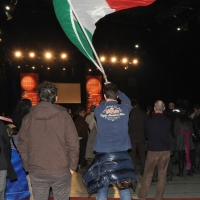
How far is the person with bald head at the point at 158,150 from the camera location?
6316mm

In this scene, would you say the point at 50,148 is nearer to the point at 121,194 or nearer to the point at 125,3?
the point at 121,194

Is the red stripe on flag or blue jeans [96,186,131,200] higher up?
the red stripe on flag

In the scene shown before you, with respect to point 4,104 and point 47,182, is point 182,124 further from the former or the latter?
point 4,104

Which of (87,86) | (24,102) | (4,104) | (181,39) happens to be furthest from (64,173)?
(87,86)

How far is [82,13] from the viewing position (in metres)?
5.73

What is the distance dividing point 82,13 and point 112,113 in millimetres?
1687

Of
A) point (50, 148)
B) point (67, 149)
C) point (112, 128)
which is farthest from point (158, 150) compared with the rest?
point (50, 148)

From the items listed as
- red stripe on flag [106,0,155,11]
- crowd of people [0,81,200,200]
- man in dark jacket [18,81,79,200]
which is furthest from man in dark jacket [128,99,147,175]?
man in dark jacket [18,81,79,200]

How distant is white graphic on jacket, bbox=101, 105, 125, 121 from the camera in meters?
4.86

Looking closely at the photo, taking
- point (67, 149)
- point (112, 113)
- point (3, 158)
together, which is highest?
point (112, 113)

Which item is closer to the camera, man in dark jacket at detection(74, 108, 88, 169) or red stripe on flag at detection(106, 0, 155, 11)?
red stripe on flag at detection(106, 0, 155, 11)

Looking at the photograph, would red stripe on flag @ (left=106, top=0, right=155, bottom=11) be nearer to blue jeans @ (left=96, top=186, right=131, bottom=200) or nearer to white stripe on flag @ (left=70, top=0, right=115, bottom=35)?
white stripe on flag @ (left=70, top=0, right=115, bottom=35)

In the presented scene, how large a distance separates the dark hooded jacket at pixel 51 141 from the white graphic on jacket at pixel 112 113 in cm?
94

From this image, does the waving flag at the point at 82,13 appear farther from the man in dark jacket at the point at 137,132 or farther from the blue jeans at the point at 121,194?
the man in dark jacket at the point at 137,132
